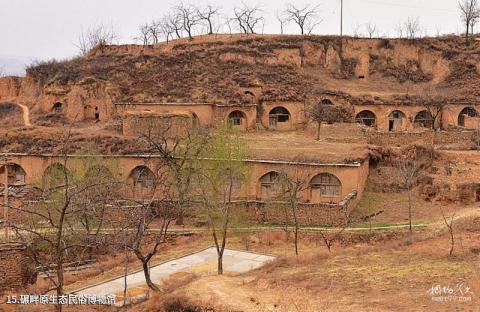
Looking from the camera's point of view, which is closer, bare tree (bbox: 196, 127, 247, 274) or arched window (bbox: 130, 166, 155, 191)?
bare tree (bbox: 196, 127, 247, 274)

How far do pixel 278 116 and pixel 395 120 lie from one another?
877 cm

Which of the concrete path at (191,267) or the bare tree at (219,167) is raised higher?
the bare tree at (219,167)

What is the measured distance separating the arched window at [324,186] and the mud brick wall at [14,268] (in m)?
13.5

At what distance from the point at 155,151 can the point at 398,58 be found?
90.0ft

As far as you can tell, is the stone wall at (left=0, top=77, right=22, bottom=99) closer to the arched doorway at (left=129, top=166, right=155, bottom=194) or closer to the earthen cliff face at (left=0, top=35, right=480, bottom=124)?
the earthen cliff face at (left=0, top=35, right=480, bottom=124)

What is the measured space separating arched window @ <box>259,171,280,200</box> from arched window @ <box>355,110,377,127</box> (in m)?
15.6

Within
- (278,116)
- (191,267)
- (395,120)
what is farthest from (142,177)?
(395,120)

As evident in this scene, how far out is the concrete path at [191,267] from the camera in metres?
18.2

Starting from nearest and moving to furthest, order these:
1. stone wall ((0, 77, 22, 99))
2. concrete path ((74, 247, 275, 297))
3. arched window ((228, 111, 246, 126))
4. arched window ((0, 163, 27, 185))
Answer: concrete path ((74, 247, 275, 297)) < arched window ((0, 163, 27, 185)) < arched window ((228, 111, 246, 126)) < stone wall ((0, 77, 22, 99))

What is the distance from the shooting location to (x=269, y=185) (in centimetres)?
2798

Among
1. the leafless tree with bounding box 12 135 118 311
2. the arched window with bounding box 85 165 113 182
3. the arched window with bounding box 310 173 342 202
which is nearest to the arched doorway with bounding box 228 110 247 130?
the arched window with bounding box 310 173 342 202

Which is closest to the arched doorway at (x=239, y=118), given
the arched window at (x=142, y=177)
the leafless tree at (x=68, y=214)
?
the arched window at (x=142, y=177)

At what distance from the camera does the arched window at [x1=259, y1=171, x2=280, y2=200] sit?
27.5 meters

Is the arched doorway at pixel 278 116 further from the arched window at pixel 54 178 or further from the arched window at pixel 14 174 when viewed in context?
the arched window at pixel 54 178
